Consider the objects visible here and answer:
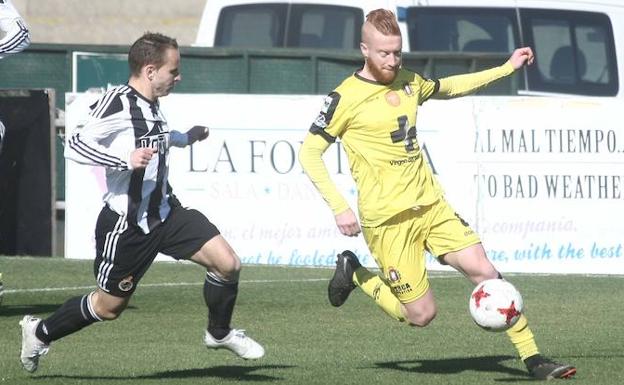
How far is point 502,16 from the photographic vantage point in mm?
16312

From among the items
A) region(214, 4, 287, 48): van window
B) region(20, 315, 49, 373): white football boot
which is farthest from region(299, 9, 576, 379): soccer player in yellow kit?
region(214, 4, 287, 48): van window

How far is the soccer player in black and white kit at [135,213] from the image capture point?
7926 millimetres

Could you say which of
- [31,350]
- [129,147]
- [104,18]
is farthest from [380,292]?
[104,18]

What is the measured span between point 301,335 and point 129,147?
8.26ft

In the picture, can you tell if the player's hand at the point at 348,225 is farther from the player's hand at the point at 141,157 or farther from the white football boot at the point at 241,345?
the player's hand at the point at 141,157

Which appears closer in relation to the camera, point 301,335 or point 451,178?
point 301,335

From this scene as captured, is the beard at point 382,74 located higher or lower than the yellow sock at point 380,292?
higher

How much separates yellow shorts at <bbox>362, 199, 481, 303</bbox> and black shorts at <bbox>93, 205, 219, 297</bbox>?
923 mm

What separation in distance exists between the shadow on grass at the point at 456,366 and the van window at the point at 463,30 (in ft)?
25.2

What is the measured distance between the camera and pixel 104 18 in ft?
90.1

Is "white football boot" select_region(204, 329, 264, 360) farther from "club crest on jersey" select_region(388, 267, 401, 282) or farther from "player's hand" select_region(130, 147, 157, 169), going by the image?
"player's hand" select_region(130, 147, 157, 169)

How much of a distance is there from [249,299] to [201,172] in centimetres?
305

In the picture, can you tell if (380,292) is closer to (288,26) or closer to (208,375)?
(208,375)

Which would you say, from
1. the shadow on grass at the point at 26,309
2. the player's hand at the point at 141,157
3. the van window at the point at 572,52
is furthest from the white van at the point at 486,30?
the player's hand at the point at 141,157
